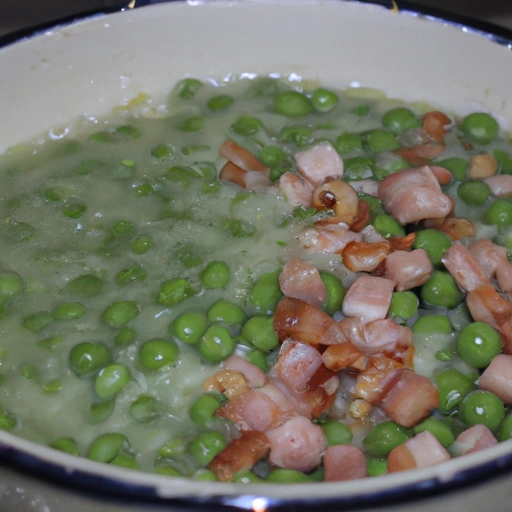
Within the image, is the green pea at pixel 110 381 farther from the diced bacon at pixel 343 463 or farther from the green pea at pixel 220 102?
the green pea at pixel 220 102

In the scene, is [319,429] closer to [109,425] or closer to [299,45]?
[109,425]

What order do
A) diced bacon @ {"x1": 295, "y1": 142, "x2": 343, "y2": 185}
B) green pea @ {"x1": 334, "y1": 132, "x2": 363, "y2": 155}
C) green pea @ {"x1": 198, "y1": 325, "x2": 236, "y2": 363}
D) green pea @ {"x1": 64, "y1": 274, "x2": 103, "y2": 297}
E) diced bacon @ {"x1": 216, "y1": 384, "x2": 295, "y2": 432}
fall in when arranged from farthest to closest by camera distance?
green pea @ {"x1": 334, "y1": 132, "x2": 363, "y2": 155} → diced bacon @ {"x1": 295, "y1": 142, "x2": 343, "y2": 185} → green pea @ {"x1": 64, "y1": 274, "x2": 103, "y2": 297} → green pea @ {"x1": 198, "y1": 325, "x2": 236, "y2": 363} → diced bacon @ {"x1": 216, "y1": 384, "x2": 295, "y2": 432}

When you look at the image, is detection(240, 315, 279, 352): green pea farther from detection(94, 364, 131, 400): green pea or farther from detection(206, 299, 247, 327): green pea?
detection(94, 364, 131, 400): green pea

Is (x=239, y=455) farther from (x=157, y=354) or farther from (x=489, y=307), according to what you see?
(x=489, y=307)

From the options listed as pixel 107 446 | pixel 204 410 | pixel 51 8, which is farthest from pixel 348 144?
pixel 51 8

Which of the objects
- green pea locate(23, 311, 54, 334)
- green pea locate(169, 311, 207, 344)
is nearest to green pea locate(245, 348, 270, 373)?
green pea locate(169, 311, 207, 344)
